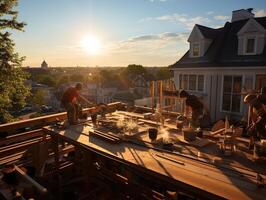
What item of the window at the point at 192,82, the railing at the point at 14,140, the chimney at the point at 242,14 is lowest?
the railing at the point at 14,140

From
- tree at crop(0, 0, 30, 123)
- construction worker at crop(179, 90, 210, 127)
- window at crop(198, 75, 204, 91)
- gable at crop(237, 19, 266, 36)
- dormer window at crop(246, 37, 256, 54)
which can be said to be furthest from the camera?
window at crop(198, 75, 204, 91)

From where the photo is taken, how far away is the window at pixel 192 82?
14203 mm

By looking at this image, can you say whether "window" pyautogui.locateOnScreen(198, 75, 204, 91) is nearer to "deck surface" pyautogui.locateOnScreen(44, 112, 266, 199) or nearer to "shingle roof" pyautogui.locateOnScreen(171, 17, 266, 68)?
"shingle roof" pyautogui.locateOnScreen(171, 17, 266, 68)

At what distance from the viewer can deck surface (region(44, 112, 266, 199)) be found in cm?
232

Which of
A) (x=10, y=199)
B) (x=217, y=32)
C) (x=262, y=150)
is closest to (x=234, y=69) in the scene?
(x=217, y=32)

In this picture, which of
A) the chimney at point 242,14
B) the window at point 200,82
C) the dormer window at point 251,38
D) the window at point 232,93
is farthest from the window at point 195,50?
the chimney at point 242,14

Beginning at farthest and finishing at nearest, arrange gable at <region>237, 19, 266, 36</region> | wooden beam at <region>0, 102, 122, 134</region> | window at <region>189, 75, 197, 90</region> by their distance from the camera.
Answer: window at <region>189, 75, 197, 90</region>, gable at <region>237, 19, 266, 36</region>, wooden beam at <region>0, 102, 122, 134</region>

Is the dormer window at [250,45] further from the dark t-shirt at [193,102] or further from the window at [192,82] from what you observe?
the dark t-shirt at [193,102]

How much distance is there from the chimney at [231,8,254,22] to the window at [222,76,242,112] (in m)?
4.64

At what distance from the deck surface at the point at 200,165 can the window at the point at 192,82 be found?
11041 mm

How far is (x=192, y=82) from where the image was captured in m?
14.6

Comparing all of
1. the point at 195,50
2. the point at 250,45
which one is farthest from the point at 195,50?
the point at 250,45

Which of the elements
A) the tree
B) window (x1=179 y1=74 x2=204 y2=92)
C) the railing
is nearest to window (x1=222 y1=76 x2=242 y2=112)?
window (x1=179 y1=74 x2=204 y2=92)

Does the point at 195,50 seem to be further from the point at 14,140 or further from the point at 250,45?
the point at 14,140
